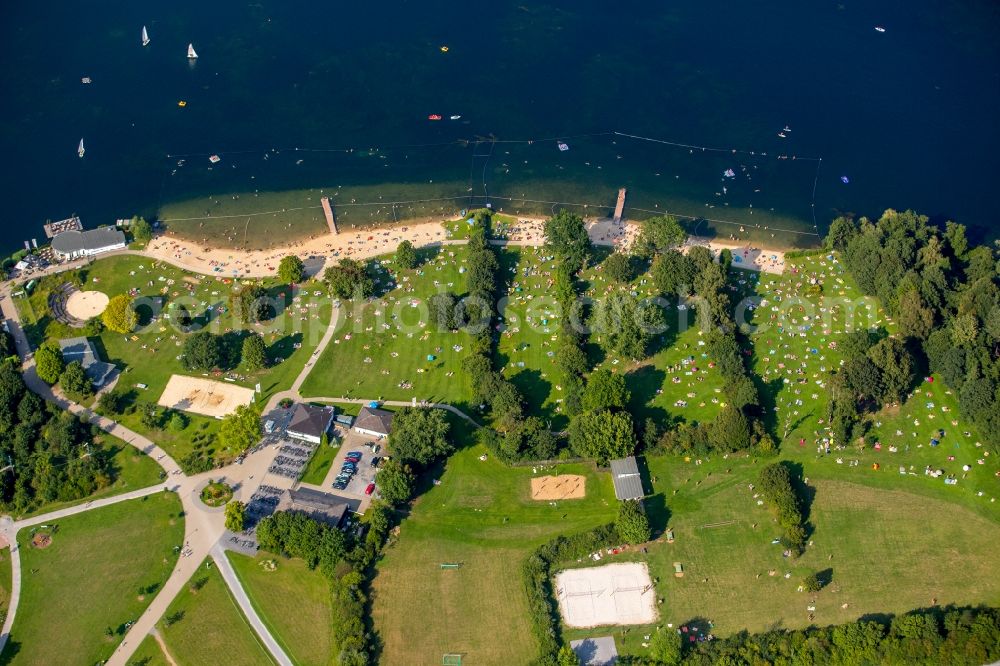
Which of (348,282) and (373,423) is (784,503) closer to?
(373,423)

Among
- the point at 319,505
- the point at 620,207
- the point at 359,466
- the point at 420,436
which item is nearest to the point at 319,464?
the point at 359,466

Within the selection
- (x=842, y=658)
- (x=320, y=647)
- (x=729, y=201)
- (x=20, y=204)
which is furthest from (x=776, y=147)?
(x=20, y=204)

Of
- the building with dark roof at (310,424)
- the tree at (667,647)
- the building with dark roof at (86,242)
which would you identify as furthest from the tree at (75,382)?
the tree at (667,647)

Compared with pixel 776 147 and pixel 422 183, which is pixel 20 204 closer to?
pixel 422 183

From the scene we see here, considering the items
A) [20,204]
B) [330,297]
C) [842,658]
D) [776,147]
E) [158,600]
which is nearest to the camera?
[842,658]

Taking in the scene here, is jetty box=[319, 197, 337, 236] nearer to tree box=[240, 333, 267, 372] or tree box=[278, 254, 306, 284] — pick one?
tree box=[278, 254, 306, 284]

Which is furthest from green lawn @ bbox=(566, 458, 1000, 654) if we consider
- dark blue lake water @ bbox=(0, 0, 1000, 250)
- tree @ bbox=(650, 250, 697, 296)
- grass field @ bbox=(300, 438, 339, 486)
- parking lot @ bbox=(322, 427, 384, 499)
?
dark blue lake water @ bbox=(0, 0, 1000, 250)

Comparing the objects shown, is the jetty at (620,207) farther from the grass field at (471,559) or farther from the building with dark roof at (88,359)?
the building with dark roof at (88,359)
